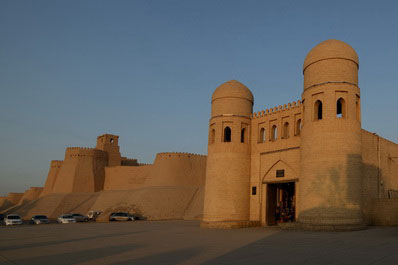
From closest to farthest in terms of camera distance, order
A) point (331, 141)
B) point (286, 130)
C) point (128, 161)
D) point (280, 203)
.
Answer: point (331, 141) < point (286, 130) < point (280, 203) < point (128, 161)

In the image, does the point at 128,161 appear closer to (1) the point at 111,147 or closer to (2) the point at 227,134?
(1) the point at 111,147

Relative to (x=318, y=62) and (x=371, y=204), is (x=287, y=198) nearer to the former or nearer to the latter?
(x=371, y=204)

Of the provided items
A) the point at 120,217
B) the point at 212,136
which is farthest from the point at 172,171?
the point at 212,136

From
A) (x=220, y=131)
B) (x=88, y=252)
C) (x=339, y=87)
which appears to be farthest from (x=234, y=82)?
(x=88, y=252)

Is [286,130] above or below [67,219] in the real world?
above

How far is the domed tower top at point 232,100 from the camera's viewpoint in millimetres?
27359

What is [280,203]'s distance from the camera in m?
27.2

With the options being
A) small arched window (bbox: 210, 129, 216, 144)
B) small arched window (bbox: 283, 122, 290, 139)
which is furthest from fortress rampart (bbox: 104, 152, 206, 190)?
small arched window (bbox: 283, 122, 290, 139)

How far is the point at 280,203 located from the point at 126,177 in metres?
35.1

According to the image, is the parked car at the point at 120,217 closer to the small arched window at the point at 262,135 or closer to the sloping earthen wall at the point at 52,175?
the small arched window at the point at 262,135

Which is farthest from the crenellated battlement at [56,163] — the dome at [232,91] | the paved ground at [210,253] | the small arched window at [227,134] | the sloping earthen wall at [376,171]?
the sloping earthen wall at [376,171]

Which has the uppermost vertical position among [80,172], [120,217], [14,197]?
[80,172]

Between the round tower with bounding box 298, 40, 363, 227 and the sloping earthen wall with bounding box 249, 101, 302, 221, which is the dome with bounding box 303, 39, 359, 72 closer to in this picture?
the round tower with bounding box 298, 40, 363, 227

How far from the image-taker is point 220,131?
27109mm
